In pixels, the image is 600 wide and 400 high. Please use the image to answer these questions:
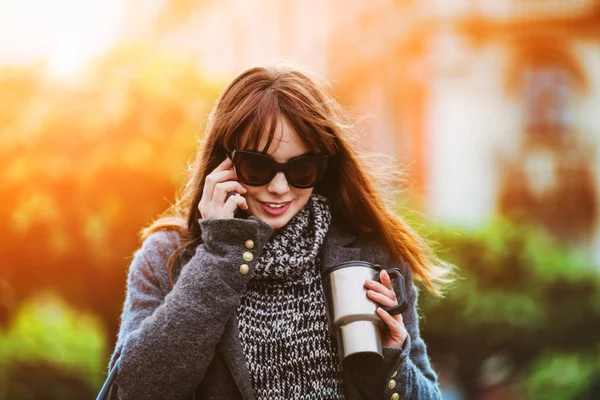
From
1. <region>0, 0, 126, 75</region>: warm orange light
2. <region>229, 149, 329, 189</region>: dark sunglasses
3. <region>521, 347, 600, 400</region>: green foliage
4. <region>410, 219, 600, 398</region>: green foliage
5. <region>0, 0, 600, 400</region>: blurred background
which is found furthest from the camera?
<region>0, 0, 126, 75</region>: warm orange light

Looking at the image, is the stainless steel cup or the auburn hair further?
the auburn hair

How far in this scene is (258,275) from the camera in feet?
8.61

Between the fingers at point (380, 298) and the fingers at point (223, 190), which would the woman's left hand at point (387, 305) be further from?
the fingers at point (223, 190)

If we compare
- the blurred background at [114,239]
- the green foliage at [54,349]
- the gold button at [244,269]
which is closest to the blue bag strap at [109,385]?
the gold button at [244,269]

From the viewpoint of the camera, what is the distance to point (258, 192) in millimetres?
2592

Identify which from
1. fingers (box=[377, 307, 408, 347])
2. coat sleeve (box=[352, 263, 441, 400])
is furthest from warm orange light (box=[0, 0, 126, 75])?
fingers (box=[377, 307, 408, 347])

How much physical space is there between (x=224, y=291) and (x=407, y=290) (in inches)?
26.0

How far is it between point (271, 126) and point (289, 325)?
617mm

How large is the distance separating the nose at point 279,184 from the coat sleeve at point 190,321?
12 centimetres

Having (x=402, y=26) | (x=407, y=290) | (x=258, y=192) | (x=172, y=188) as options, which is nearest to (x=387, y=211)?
(x=407, y=290)

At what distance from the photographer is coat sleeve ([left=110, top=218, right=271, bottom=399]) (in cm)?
242

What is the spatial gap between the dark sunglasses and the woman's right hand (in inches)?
1.8

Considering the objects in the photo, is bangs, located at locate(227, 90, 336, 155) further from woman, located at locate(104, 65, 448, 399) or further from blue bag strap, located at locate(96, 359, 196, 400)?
blue bag strap, located at locate(96, 359, 196, 400)

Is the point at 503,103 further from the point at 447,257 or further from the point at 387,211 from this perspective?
the point at 387,211
